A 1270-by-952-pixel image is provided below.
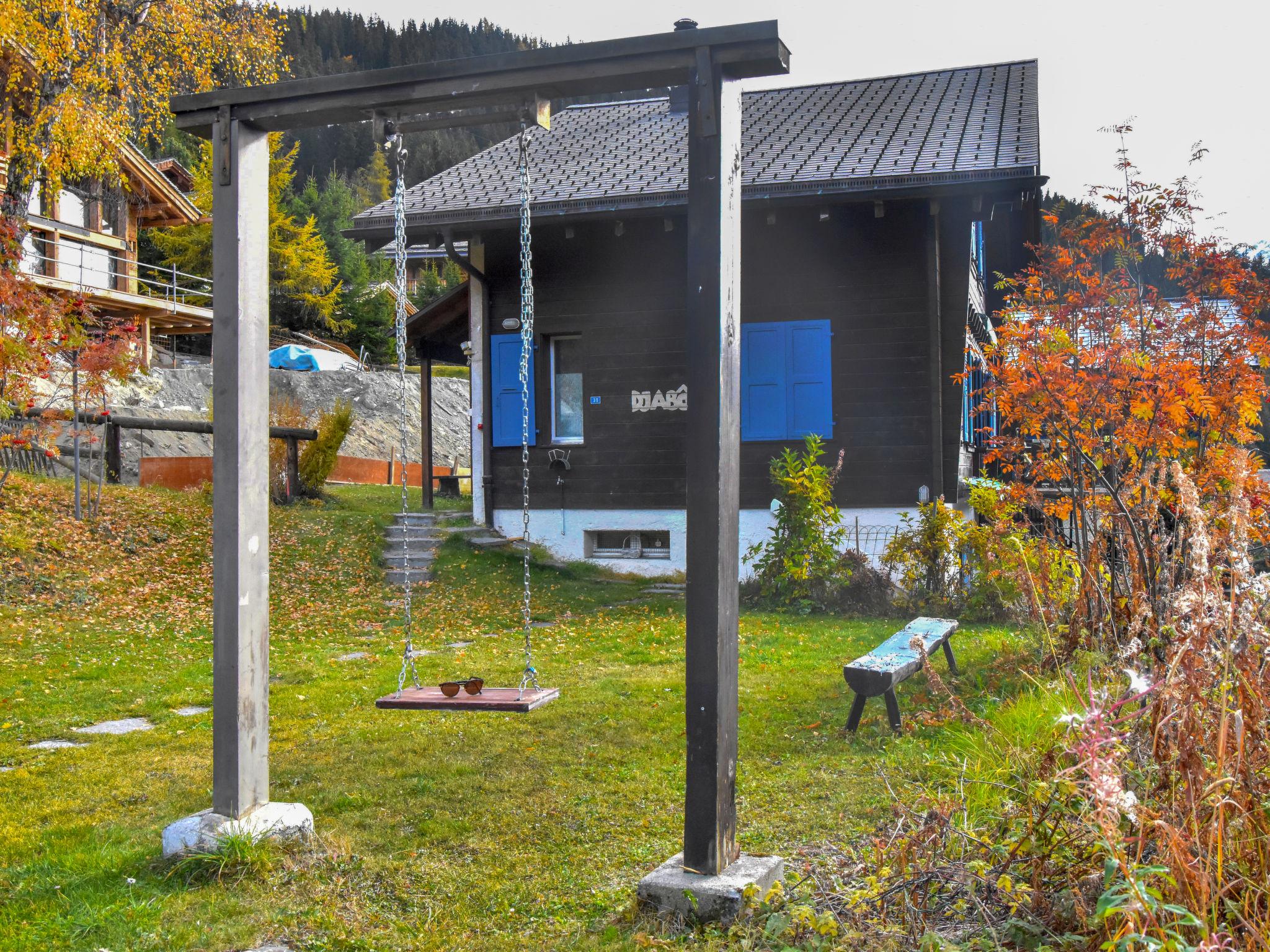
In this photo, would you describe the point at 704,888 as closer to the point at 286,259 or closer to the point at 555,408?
the point at 555,408

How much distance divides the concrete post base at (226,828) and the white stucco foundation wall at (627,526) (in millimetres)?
8377

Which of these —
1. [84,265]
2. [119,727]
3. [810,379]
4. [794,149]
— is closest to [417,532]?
[810,379]

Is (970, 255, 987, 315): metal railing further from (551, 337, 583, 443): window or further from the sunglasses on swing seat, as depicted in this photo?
the sunglasses on swing seat

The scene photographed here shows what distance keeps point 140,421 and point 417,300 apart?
32767 millimetres

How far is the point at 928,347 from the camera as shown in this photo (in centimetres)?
1183

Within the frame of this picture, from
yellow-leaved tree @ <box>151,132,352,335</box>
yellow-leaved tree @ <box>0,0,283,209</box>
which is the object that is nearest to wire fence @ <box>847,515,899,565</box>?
yellow-leaved tree @ <box>0,0,283,209</box>

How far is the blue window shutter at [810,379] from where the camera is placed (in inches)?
478

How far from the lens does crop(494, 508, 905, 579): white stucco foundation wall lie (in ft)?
39.6

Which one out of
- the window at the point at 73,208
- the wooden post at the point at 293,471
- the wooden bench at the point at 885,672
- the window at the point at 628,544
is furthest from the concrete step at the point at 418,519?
the window at the point at 73,208

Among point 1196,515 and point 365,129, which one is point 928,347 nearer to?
point 1196,515

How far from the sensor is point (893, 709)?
5383mm

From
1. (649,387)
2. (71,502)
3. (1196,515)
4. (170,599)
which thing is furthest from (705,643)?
(71,502)

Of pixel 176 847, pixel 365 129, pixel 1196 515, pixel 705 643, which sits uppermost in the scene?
pixel 365 129

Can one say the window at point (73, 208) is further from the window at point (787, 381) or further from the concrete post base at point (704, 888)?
the concrete post base at point (704, 888)
